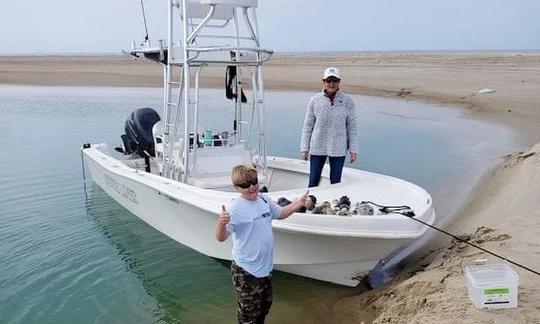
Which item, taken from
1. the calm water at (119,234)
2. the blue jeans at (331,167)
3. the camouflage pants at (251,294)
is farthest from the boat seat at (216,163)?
the camouflage pants at (251,294)

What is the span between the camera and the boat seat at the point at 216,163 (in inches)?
249

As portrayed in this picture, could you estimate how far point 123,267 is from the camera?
246 inches

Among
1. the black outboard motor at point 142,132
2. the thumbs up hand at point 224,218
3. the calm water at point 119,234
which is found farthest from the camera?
the black outboard motor at point 142,132

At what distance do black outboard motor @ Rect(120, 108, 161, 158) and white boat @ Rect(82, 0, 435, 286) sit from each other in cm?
17

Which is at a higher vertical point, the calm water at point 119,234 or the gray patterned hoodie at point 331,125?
the gray patterned hoodie at point 331,125

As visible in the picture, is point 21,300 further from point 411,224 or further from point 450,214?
point 450,214

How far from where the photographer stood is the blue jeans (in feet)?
19.3

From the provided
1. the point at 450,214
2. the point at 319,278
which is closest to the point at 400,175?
the point at 450,214

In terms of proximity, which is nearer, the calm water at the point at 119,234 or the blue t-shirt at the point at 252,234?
the blue t-shirt at the point at 252,234

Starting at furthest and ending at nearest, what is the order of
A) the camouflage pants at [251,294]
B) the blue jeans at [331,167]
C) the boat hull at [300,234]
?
the blue jeans at [331,167]
the boat hull at [300,234]
the camouflage pants at [251,294]

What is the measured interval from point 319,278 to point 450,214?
282cm

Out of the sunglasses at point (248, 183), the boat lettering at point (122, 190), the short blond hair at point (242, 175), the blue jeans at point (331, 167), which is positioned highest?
Answer: the short blond hair at point (242, 175)

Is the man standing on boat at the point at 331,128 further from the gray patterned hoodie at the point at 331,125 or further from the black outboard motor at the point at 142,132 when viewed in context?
the black outboard motor at the point at 142,132

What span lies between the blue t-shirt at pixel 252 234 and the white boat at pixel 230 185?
3.28 ft
